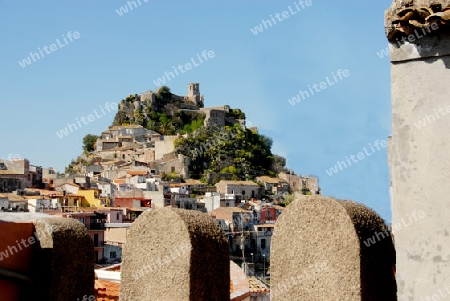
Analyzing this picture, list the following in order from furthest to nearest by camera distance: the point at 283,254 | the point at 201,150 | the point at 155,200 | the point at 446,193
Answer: the point at 201,150, the point at 155,200, the point at 283,254, the point at 446,193

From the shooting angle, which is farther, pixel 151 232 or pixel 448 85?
pixel 151 232

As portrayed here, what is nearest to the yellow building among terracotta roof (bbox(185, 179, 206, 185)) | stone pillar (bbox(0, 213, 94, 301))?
terracotta roof (bbox(185, 179, 206, 185))

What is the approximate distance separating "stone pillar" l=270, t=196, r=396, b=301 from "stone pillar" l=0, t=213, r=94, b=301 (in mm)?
1941

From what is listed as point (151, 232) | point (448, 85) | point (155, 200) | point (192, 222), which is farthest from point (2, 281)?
point (155, 200)

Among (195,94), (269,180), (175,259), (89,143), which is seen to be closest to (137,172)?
(269,180)

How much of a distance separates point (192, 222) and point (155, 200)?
54.7 meters

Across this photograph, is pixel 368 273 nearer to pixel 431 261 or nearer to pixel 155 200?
pixel 431 261

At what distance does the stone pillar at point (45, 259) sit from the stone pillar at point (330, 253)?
1941mm

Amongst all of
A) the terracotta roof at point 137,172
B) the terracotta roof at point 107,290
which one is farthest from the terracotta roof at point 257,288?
the terracotta roof at point 137,172

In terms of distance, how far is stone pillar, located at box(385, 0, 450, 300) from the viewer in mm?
3412

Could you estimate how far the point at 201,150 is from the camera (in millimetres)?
83938

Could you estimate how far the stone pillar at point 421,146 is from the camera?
341cm

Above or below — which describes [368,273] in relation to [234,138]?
below

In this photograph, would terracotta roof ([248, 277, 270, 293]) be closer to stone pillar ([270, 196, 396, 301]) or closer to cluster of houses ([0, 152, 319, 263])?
stone pillar ([270, 196, 396, 301])
